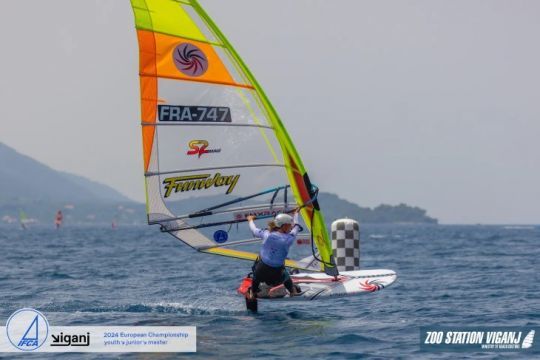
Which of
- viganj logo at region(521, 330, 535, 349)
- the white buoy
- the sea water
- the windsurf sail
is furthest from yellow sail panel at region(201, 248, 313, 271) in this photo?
viganj logo at region(521, 330, 535, 349)

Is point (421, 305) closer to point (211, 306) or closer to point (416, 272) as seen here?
point (211, 306)

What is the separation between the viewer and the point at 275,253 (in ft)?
43.1

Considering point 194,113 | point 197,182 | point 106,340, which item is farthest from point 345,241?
point 106,340

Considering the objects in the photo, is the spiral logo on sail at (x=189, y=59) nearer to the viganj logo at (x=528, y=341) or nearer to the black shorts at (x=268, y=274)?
the black shorts at (x=268, y=274)

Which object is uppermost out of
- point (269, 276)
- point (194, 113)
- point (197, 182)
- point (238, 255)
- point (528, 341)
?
point (194, 113)

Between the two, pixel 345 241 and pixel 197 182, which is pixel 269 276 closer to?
pixel 197 182

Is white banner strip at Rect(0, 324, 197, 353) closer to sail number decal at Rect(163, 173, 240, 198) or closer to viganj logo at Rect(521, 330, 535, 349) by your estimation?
sail number decal at Rect(163, 173, 240, 198)


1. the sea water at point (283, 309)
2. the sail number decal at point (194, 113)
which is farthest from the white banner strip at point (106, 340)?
the sail number decal at point (194, 113)

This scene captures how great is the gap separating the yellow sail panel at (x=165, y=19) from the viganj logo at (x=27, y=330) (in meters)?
4.82

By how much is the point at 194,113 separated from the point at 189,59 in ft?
2.93

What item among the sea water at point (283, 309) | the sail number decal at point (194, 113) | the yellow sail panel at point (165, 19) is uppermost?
the yellow sail panel at point (165, 19)

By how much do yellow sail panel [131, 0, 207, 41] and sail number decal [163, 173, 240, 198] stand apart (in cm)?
230

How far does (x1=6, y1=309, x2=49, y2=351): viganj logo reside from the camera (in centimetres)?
1100

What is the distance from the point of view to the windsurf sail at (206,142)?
A: 13.5m
